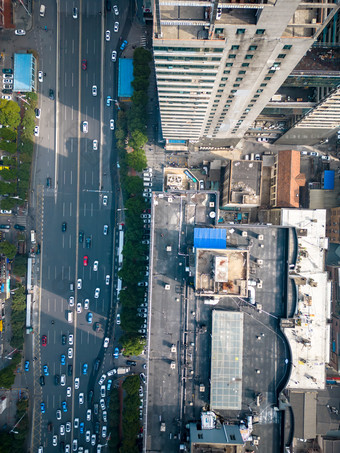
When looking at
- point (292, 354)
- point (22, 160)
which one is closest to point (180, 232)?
point (292, 354)

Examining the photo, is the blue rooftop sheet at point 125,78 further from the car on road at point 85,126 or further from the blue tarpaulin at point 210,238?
the blue tarpaulin at point 210,238

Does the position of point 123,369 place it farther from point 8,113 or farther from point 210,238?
point 8,113

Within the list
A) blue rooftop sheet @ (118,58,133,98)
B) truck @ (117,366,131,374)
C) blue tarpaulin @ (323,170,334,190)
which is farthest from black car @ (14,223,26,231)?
blue tarpaulin @ (323,170,334,190)

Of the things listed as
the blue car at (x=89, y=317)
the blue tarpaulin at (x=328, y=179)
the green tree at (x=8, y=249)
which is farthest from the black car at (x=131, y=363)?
the blue tarpaulin at (x=328, y=179)

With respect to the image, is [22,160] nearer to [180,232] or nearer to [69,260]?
[69,260]

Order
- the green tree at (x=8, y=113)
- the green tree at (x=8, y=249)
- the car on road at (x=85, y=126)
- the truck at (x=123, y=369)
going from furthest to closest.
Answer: the car on road at (x=85, y=126)
the truck at (x=123, y=369)
the green tree at (x=8, y=113)
the green tree at (x=8, y=249)

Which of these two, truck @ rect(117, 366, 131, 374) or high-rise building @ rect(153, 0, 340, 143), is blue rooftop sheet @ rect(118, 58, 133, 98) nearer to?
high-rise building @ rect(153, 0, 340, 143)
